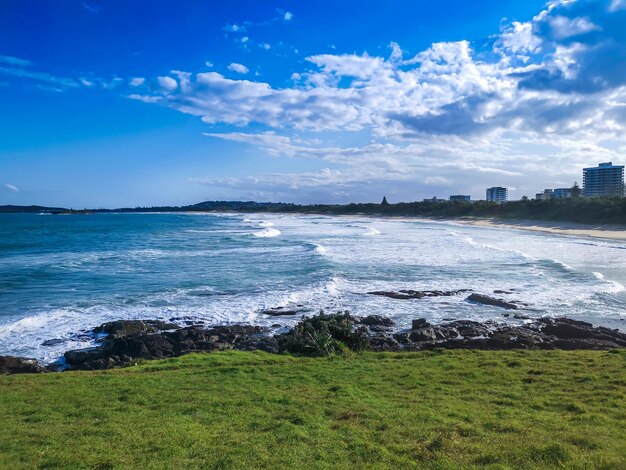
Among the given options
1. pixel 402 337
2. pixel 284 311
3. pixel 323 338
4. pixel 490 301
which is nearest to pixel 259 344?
pixel 323 338

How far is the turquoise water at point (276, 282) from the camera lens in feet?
60.8

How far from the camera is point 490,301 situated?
2045cm

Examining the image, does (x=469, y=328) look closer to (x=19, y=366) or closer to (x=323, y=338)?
(x=323, y=338)

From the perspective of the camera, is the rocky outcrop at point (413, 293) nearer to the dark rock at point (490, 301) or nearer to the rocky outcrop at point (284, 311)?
the dark rock at point (490, 301)

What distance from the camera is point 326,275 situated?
27.0 metres

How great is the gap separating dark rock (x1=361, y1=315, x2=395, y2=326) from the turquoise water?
75 centimetres

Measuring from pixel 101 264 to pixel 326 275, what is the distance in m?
16.8

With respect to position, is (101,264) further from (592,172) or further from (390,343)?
(592,172)

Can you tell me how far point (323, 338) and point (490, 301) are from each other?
1034 centimetres

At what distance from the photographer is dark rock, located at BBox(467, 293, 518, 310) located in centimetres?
1988

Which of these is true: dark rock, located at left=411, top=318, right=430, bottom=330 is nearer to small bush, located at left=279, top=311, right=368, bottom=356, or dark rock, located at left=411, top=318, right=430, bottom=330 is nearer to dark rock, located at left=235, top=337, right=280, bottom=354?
small bush, located at left=279, top=311, right=368, bottom=356

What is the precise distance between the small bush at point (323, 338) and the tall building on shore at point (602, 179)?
384 ft

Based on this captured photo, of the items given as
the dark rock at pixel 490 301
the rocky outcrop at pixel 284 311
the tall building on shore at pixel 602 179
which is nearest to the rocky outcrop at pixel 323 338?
the rocky outcrop at pixel 284 311

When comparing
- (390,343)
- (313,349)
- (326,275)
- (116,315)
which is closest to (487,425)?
(313,349)
